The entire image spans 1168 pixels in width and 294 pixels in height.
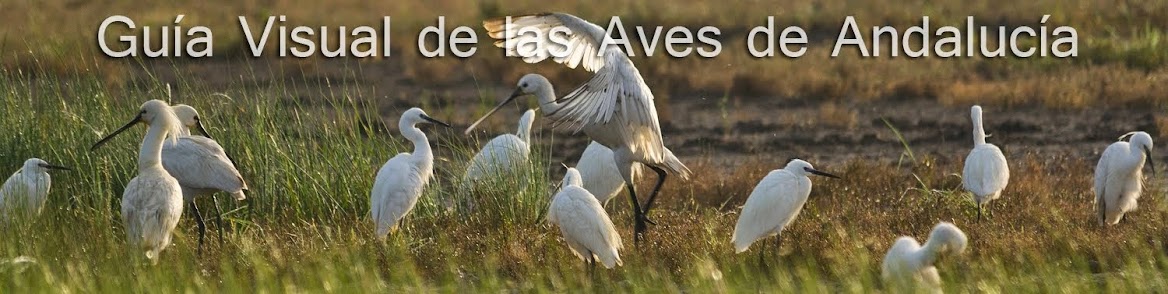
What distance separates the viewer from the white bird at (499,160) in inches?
396

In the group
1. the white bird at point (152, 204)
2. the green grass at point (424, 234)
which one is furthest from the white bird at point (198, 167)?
the white bird at point (152, 204)

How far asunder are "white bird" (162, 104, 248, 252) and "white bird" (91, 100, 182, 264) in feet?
1.31

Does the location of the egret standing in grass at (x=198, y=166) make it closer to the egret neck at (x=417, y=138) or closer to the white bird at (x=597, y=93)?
the egret neck at (x=417, y=138)

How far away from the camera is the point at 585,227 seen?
838 centimetres

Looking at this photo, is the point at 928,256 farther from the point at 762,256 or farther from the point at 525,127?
the point at 525,127

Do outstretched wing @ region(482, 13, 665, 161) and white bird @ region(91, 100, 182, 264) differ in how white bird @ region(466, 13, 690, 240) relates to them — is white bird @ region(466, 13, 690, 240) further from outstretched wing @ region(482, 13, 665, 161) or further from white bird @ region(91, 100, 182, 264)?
white bird @ region(91, 100, 182, 264)

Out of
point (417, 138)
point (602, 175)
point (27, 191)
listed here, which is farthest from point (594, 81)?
point (27, 191)

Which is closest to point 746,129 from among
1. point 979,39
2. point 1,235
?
point 979,39

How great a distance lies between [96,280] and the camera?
7715mm

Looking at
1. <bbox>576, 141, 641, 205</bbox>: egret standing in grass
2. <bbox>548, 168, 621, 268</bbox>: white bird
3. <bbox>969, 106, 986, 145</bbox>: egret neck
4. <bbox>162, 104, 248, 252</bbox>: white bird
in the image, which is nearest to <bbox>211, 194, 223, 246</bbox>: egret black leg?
<bbox>162, 104, 248, 252</bbox>: white bird

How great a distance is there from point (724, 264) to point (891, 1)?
2162 cm

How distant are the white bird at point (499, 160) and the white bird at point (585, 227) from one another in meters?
1.37

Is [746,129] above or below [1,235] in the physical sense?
below

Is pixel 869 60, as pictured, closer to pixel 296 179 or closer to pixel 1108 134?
pixel 1108 134
